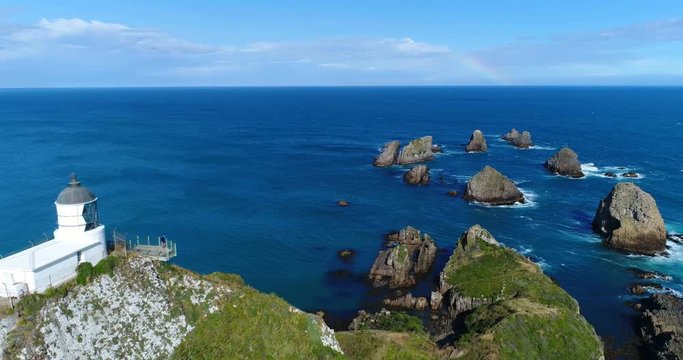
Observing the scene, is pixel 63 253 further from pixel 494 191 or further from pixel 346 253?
pixel 494 191

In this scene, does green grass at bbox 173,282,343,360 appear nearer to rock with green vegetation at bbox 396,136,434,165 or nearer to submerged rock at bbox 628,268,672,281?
submerged rock at bbox 628,268,672,281

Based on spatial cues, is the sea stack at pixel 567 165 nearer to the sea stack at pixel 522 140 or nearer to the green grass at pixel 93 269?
the sea stack at pixel 522 140

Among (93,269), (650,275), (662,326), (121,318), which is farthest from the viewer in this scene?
(650,275)

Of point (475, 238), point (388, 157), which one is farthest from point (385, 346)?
point (388, 157)

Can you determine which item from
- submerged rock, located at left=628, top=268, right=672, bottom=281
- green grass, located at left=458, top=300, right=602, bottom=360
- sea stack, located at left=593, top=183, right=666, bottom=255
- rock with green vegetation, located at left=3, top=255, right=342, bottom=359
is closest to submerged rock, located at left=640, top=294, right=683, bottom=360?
green grass, located at left=458, top=300, right=602, bottom=360

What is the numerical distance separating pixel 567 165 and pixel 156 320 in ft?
330

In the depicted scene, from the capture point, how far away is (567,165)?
106m

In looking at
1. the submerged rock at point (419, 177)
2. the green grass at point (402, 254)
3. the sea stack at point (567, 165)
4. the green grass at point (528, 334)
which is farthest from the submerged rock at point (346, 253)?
the sea stack at point (567, 165)

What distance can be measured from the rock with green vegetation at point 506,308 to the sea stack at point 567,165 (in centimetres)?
5605

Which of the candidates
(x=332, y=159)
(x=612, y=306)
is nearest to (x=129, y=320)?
(x=612, y=306)

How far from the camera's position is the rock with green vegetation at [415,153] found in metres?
120

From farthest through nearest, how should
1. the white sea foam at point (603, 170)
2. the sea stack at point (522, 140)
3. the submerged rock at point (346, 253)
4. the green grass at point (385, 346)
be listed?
the sea stack at point (522, 140)
the white sea foam at point (603, 170)
the submerged rock at point (346, 253)
the green grass at point (385, 346)

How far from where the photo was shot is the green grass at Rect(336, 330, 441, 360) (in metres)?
34.4

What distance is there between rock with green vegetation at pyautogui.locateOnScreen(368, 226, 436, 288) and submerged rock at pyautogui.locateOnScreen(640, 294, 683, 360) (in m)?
24.1
